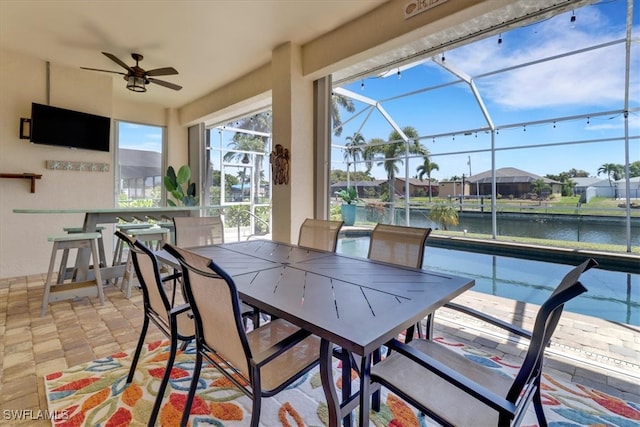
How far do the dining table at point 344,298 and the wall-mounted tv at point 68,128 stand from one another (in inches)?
144

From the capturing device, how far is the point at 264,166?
7.86 m

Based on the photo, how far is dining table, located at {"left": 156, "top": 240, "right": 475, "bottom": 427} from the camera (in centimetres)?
115

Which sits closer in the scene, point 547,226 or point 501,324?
point 501,324

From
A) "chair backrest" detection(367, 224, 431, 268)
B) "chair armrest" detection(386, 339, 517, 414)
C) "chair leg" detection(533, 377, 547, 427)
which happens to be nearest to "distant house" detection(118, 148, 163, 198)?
"chair backrest" detection(367, 224, 431, 268)

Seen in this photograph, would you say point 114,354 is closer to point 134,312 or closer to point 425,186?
point 134,312

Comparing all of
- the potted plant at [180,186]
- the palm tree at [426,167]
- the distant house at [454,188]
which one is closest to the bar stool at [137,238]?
the potted plant at [180,186]

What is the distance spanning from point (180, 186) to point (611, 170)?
762 cm

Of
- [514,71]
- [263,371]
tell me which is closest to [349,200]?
[514,71]

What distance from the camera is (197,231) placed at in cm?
307

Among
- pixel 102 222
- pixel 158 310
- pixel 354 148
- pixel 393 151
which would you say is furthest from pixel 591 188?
pixel 102 222

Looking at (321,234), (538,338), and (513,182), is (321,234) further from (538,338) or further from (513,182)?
(513,182)

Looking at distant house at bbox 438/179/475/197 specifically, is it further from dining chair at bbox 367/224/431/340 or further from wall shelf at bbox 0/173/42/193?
wall shelf at bbox 0/173/42/193

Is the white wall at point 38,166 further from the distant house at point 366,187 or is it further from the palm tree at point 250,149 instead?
the distant house at point 366,187

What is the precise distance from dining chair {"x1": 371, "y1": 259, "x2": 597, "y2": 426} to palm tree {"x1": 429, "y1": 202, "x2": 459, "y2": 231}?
5533 millimetres
